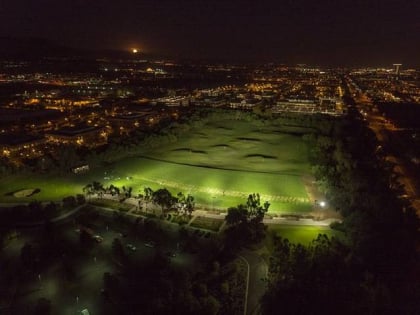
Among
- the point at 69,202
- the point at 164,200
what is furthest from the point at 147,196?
the point at 69,202

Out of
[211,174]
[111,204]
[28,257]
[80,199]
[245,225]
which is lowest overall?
[111,204]

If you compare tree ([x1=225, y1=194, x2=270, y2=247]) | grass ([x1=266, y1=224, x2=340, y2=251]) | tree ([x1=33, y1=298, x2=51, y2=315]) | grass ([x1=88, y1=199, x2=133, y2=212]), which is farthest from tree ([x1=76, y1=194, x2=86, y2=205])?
grass ([x1=266, y1=224, x2=340, y2=251])

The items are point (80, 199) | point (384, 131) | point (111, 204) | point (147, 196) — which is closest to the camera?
point (147, 196)

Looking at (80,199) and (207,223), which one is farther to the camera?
(80,199)

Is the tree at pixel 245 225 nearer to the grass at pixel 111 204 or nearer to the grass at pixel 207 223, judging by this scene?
the grass at pixel 207 223

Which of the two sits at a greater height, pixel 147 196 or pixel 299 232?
pixel 147 196

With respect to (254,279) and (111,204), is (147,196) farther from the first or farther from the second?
(254,279)

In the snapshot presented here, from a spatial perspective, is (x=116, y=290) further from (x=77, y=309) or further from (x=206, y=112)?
(x=206, y=112)

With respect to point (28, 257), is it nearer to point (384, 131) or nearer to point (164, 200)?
point (164, 200)

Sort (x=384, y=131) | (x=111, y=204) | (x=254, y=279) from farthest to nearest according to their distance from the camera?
(x=384, y=131)
(x=111, y=204)
(x=254, y=279)
